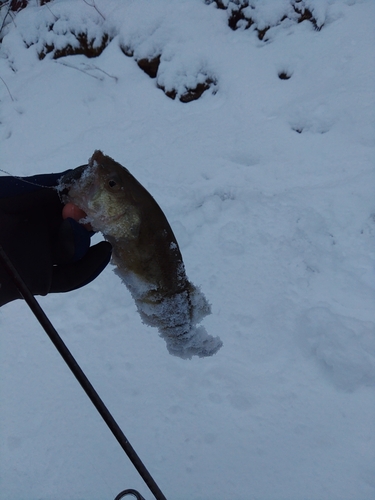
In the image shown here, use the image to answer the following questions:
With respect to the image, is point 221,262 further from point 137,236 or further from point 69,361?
point 69,361

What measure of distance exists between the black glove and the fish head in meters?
0.08

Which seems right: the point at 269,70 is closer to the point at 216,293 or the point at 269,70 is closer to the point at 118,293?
the point at 216,293

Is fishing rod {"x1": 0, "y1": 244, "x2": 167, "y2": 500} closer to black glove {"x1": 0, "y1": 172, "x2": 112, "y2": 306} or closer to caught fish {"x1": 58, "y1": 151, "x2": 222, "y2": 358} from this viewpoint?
black glove {"x1": 0, "y1": 172, "x2": 112, "y2": 306}

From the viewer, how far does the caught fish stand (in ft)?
5.84

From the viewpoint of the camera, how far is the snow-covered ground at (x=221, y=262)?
80.7 inches

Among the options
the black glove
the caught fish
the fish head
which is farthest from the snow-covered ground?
the fish head

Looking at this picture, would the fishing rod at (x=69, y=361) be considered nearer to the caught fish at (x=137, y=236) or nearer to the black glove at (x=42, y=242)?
the black glove at (x=42, y=242)

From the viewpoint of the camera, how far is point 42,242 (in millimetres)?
1734

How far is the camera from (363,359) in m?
2.32

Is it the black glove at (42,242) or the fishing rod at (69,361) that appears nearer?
the fishing rod at (69,361)

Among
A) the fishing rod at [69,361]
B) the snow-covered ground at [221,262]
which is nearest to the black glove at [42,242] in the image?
the fishing rod at [69,361]

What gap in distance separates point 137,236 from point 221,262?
1.43 m

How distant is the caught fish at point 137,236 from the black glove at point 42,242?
9 cm

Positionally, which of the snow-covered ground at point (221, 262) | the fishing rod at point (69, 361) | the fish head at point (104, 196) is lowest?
the snow-covered ground at point (221, 262)
